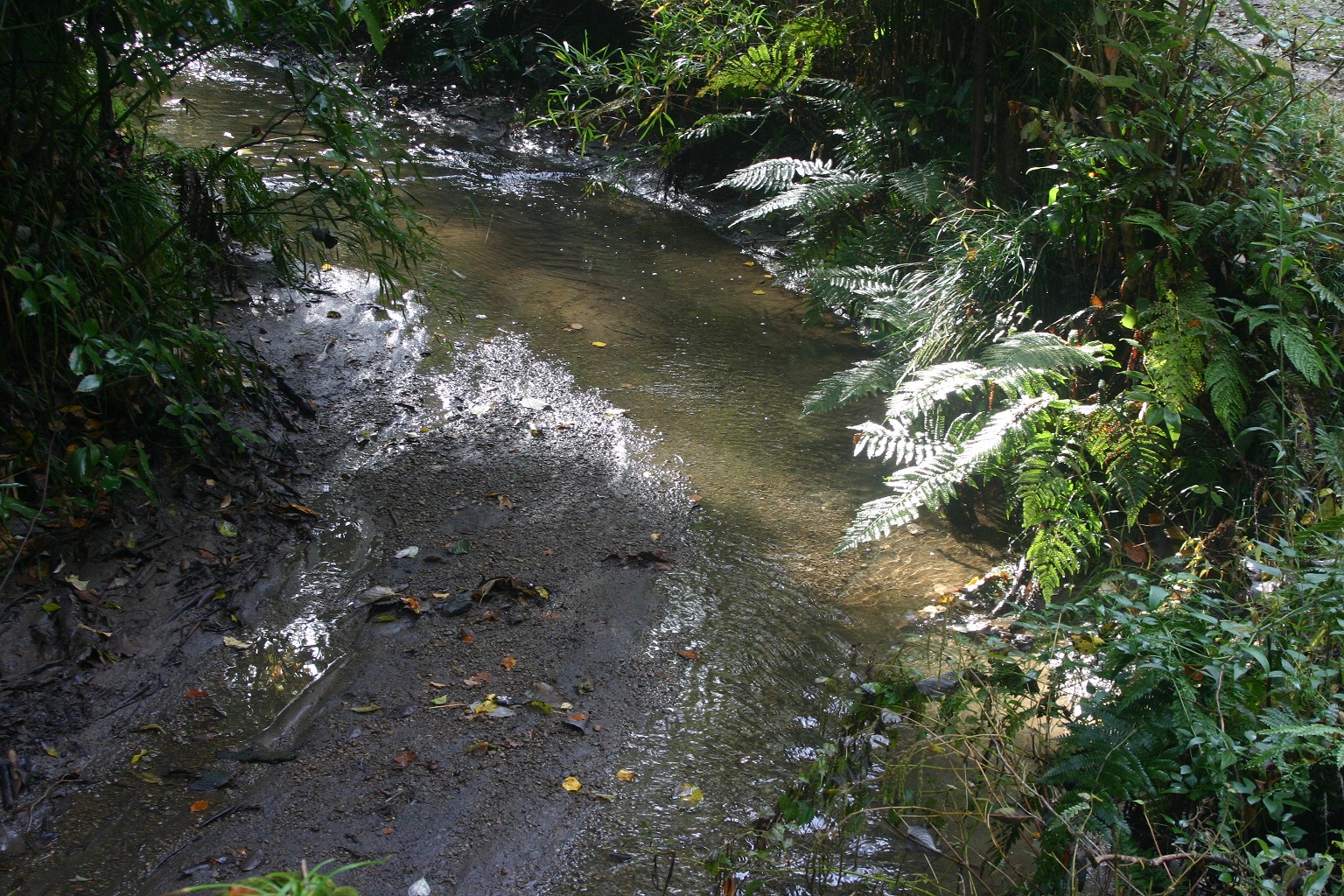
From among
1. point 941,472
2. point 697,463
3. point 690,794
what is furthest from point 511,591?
point 941,472

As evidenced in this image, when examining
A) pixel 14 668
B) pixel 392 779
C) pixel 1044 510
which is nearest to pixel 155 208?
pixel 14 668

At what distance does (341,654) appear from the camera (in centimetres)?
263

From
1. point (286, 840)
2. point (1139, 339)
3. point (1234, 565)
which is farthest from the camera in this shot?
point (1139, 339)

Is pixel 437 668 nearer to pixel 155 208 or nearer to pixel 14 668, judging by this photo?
pixel 14 668

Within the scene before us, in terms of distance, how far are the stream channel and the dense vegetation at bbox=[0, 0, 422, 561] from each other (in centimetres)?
64

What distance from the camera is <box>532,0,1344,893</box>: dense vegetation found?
177 cm

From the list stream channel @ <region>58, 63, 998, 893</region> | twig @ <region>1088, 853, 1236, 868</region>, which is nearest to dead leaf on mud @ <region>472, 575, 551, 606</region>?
stream channel @ <region>58, 63, 998, 893</region>

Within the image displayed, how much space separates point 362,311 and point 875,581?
2730 millimetres

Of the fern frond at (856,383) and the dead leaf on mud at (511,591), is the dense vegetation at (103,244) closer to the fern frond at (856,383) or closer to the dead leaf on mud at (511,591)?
the dead leaf on mud at (511,591)

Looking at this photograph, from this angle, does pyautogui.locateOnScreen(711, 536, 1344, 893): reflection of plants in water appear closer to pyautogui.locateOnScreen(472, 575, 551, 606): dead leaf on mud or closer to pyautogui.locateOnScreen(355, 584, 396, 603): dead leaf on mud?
pyautogui.locateOnScreen(472, 575, 551, 606): dead leaf on mud

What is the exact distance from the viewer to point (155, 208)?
114 inches

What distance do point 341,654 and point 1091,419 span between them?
2495 mm

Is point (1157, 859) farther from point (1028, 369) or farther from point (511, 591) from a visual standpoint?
point (511, 591)

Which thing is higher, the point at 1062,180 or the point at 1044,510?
the point at 1062,180
